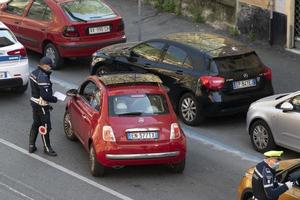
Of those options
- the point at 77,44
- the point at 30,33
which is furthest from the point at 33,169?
the point at 30,33

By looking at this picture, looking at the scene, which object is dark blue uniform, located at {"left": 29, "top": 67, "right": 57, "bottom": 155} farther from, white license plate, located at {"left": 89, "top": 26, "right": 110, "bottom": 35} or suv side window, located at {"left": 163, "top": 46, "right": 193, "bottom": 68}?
white license plate, located at {"left": 89, "top": 26, "right": 110, "bottom": 35}

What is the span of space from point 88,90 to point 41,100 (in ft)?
2.61

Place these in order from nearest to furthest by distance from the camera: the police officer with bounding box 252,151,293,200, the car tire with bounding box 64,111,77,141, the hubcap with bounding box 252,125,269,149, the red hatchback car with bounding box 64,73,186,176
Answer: the police officer with bounding box 252,151,293,200 → the red hatchback car with bounding box 64,73,186,176 → the hubcap with bounding box 252,125,269,149 → the car tire with bounding box 64,111,77,141

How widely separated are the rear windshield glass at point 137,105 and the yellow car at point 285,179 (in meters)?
2.42

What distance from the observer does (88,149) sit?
1140 centimetres

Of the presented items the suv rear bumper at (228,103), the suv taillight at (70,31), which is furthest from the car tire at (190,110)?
the suv taillight at (70,31)

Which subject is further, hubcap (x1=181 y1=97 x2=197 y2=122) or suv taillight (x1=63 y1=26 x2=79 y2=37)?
suv taillight (x1=63 y1=26 x2=79 y2=37)

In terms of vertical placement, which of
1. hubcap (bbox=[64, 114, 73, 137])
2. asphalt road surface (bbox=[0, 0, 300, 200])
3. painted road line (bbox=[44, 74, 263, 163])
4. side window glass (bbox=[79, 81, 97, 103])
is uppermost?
side window glass (bbox=[79, 81, 97, 103])

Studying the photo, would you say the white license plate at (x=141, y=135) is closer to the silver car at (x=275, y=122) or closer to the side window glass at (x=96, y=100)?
the side window glass at (x=96, y=100)

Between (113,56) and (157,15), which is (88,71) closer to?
(113,56)

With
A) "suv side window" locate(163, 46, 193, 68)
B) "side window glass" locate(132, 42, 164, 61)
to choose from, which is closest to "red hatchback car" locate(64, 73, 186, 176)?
"suv side window" locate(163, 46, 193, 68)

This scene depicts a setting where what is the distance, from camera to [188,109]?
1375cm

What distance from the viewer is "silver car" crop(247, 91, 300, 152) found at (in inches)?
461

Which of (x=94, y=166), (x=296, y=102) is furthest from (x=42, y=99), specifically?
(x=296, y=102)
